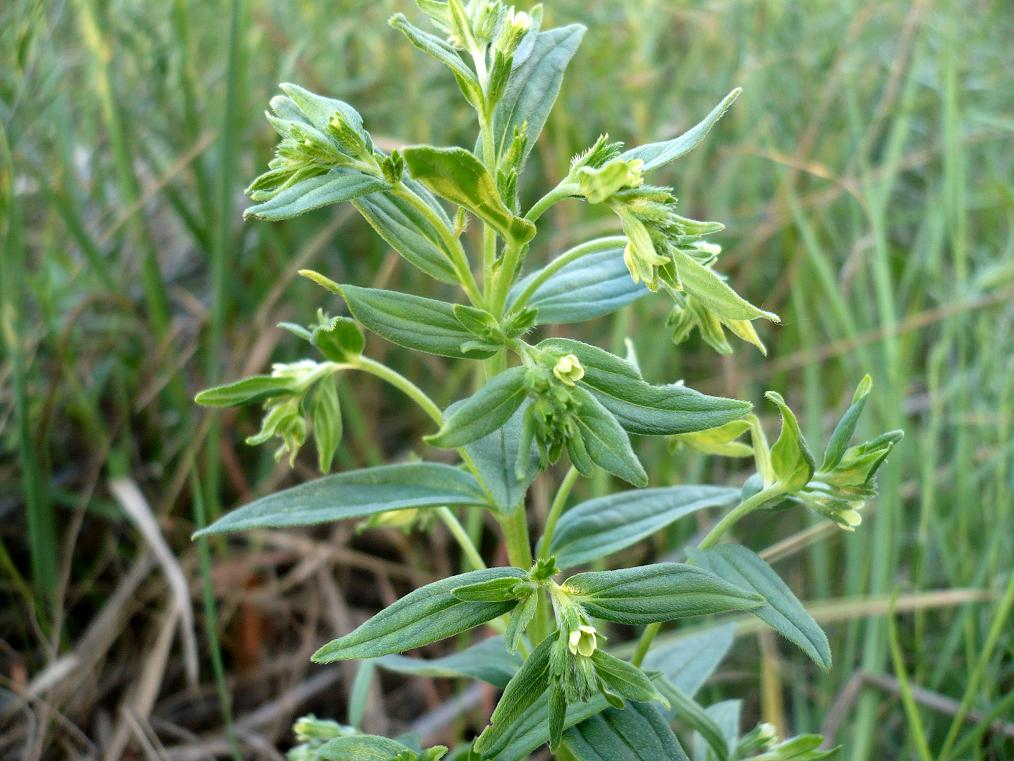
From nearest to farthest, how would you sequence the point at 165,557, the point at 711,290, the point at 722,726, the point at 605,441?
the point at 605,441
the point at 711,290
the point at 722,726
the point at 165,557

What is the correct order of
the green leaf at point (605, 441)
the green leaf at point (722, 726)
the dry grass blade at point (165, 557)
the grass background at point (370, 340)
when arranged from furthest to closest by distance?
the grass background at point (370, 340) < the dry grass blade at point (165, 557) < the green leaf at point (722, 726) < the green leaf at point (605, 441)

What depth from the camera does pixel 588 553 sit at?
150 cm

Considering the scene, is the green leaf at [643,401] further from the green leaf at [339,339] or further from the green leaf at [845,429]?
the green leaf at [339,339]

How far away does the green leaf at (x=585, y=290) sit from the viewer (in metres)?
1.45

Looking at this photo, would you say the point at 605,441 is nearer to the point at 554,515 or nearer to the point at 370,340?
the point at 554,515

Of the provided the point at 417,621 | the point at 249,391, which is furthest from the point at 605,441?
the point at 249,391

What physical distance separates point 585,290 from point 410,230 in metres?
0.28

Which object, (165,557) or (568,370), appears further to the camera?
(165,557)

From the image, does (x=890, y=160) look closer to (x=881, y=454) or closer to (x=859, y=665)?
(x=859, y=665)

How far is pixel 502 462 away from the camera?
142 centimetres

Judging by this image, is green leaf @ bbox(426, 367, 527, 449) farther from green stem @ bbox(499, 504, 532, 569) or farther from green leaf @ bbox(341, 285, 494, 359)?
green stem @ bbox(499, 504, 532, 569)

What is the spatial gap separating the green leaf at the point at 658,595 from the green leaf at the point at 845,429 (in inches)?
9.5

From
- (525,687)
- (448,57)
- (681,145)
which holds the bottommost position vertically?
(525,687)

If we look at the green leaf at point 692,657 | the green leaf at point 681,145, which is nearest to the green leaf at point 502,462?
the green leaf at point 681,145
